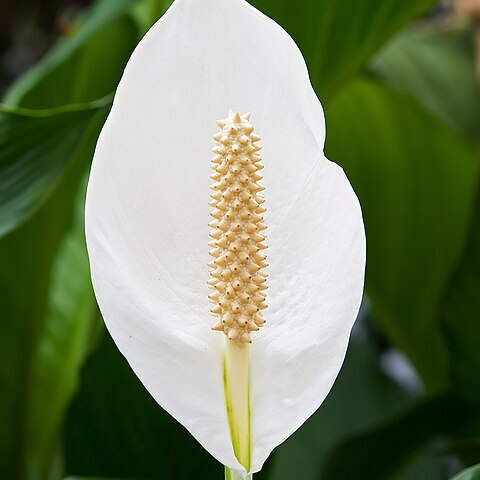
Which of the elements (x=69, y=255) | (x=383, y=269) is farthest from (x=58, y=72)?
(x=383, y=269)

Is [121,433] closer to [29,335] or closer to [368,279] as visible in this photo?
[29,335]

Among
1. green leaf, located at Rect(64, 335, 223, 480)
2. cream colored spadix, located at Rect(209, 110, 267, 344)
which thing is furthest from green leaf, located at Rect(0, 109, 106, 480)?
cream colored spadix, located at Rect(209, 110, 267, 344)

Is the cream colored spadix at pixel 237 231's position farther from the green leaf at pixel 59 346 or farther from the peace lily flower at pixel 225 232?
the green leaf at pixel 59 346

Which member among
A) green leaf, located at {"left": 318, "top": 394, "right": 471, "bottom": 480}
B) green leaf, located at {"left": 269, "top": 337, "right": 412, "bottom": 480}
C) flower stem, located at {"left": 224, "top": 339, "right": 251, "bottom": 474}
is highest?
flower stem, located at {"left": 224, "top": 339, "right": 251, "bottom": 474}

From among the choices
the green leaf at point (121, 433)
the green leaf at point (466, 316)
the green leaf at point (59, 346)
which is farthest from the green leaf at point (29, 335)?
the green leaf at point (466, 316)

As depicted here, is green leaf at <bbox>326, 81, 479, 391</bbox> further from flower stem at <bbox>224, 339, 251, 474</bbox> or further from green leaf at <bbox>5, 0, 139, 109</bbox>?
flower stem at <bbox>224, 339, 251, 474</bbox>
